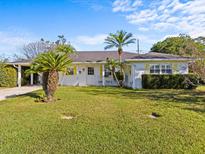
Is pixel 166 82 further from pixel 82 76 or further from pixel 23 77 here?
pixel 23 77

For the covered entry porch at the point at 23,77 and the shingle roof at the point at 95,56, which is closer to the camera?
the covered entry porch at the point at 23,77

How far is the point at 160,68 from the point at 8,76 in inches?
714

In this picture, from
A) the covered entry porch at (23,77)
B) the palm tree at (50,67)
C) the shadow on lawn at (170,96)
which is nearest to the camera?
the shadow on lawn at (170,96)

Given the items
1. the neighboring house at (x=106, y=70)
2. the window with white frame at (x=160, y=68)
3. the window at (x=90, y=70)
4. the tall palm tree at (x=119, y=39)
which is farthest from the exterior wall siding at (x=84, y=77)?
the window with white frame at (x=160, y=68)

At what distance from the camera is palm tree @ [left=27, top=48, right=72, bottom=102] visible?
13758 millimetres

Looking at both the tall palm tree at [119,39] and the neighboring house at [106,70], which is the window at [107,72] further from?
the tall palm tree at [119,39]

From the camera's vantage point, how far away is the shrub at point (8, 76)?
2670 centimetres

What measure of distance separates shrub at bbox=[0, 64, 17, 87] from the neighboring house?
0.75m

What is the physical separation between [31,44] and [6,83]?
24.3m

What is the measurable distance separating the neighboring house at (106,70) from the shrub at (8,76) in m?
0.75

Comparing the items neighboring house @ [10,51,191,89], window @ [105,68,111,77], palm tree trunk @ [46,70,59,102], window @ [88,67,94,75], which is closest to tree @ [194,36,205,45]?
neighboring house @ [10,51,191,89]

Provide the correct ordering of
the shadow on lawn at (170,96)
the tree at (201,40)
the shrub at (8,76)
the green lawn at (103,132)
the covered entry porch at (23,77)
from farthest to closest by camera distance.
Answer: the covered entry porch at (23,77) < the shrub at (8,76) < the tree at (201,40) < the shadow on lawn at (170,96) < the green lawn at (103,132)

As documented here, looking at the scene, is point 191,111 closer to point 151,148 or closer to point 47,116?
point 151,148

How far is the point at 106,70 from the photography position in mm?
27953
